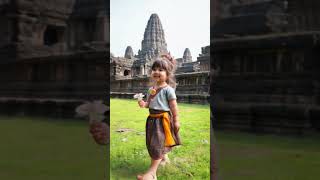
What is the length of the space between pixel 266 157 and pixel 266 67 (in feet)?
2.15

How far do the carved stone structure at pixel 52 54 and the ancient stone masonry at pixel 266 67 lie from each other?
90 cm

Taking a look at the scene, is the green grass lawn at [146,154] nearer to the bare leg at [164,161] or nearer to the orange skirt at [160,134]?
the bare leg at [164,161]

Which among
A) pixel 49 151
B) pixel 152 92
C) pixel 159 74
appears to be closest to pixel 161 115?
pixel 152 92

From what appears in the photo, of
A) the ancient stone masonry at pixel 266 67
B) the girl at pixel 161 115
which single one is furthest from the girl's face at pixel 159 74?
the ancient stone masonry at pixel 266 67

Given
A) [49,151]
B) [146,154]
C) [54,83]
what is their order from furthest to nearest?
[54,83]
[49,151]
[146,154]

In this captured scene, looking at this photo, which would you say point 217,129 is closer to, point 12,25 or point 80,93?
point 80,93

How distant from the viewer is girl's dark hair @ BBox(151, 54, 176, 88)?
2576mm

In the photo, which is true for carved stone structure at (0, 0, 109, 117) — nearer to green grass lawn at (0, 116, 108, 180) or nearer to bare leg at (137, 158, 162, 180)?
green grass lawn at (0, 116, 108, 180)

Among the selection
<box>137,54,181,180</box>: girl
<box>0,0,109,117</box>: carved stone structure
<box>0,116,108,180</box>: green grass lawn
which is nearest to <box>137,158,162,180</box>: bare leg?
<box>137,54,181,180</box>: girl

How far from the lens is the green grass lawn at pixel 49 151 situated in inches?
119

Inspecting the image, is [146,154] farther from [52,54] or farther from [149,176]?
[52,54]

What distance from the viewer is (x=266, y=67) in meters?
2.74

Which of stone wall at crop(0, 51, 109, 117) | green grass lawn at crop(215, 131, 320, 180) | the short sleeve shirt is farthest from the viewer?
stone wall at crop(0, 51, 109, 117)

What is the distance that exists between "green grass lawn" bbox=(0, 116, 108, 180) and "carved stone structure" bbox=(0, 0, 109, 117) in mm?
147
